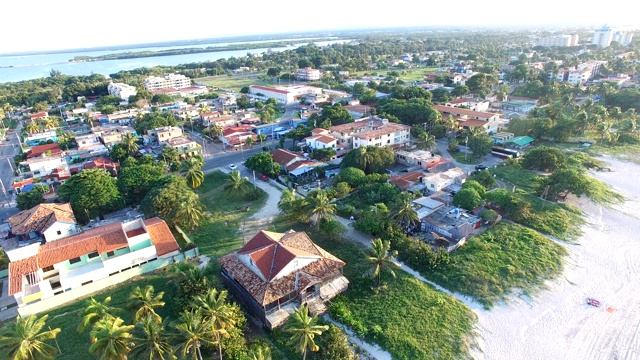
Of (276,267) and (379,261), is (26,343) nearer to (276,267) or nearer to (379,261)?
(276,267)

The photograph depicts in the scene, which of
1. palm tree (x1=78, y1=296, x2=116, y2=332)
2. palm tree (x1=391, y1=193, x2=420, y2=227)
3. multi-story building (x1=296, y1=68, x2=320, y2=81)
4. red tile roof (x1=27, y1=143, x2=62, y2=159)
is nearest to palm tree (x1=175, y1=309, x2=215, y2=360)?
palm tree (x1=78, y1=296, x2=116, y2=332)

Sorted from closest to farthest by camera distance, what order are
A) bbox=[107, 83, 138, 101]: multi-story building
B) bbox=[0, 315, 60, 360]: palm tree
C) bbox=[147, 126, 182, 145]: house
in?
bbox=[0, 315, 60, 360]: palm tree < bbox=[147, 126, 182, 145]: house < bbox=[107, 83, 138, 101]: multi-story building

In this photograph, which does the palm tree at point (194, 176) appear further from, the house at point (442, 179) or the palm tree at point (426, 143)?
the palm tree at point (426, 143)

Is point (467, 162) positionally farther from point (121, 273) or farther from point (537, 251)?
point (121, 273)

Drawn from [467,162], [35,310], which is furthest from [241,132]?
[35,310]

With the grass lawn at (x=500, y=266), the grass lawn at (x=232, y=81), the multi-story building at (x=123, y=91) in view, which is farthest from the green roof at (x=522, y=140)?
the multi-story building at (x=123, y=91)

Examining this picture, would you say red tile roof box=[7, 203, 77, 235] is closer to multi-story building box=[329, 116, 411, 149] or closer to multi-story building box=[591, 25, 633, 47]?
multi-story building box=[329, 116, 411, 149]

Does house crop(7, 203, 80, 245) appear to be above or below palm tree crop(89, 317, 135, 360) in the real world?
below

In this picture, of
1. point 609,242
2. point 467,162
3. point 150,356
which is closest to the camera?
point 150,356
